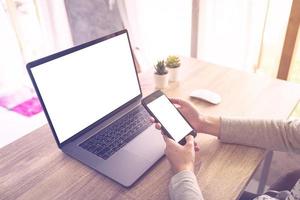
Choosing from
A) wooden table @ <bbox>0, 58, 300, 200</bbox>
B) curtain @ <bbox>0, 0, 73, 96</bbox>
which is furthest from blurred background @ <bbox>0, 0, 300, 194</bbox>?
wooden table @ <bbox>0, 58, 300, 200</bbox>

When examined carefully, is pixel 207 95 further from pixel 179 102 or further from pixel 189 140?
pixel 189 140

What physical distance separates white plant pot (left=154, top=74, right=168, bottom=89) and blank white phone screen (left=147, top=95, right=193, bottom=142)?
27 cm

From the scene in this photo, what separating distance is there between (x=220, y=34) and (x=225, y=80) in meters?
0.40

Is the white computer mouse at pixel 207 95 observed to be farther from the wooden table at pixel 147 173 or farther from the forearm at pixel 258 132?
the forearm at pixel 258 132

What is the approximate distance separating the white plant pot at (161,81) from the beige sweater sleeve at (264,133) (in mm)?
344

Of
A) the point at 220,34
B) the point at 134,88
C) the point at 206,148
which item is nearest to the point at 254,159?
the point at 206,148

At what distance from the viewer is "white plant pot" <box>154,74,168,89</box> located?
113 cm

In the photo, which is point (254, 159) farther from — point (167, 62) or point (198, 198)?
point (167, 62)

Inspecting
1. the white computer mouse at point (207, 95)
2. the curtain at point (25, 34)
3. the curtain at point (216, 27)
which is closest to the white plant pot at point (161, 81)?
the white computer mouse at point (207, 95)

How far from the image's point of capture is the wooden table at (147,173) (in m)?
0.71

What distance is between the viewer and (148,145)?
0.84 metres

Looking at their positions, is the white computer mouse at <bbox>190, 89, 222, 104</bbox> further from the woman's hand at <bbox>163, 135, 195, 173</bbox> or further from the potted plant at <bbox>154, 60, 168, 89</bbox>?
the woman's hand at <bbox>163, 135, 195, 173</bbox>

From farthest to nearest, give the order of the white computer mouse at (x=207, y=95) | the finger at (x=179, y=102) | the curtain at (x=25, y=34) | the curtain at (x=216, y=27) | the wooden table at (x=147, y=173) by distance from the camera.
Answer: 1. the curtain at (x=25, y=34)
2. the curtain at (x=216, y=27)
3. the white computer mouse at (x=207, y=95)
4. the finger at (x=179, y=102)
5. the wooden table at (x=147, y=173)

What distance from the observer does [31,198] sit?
0.71m
